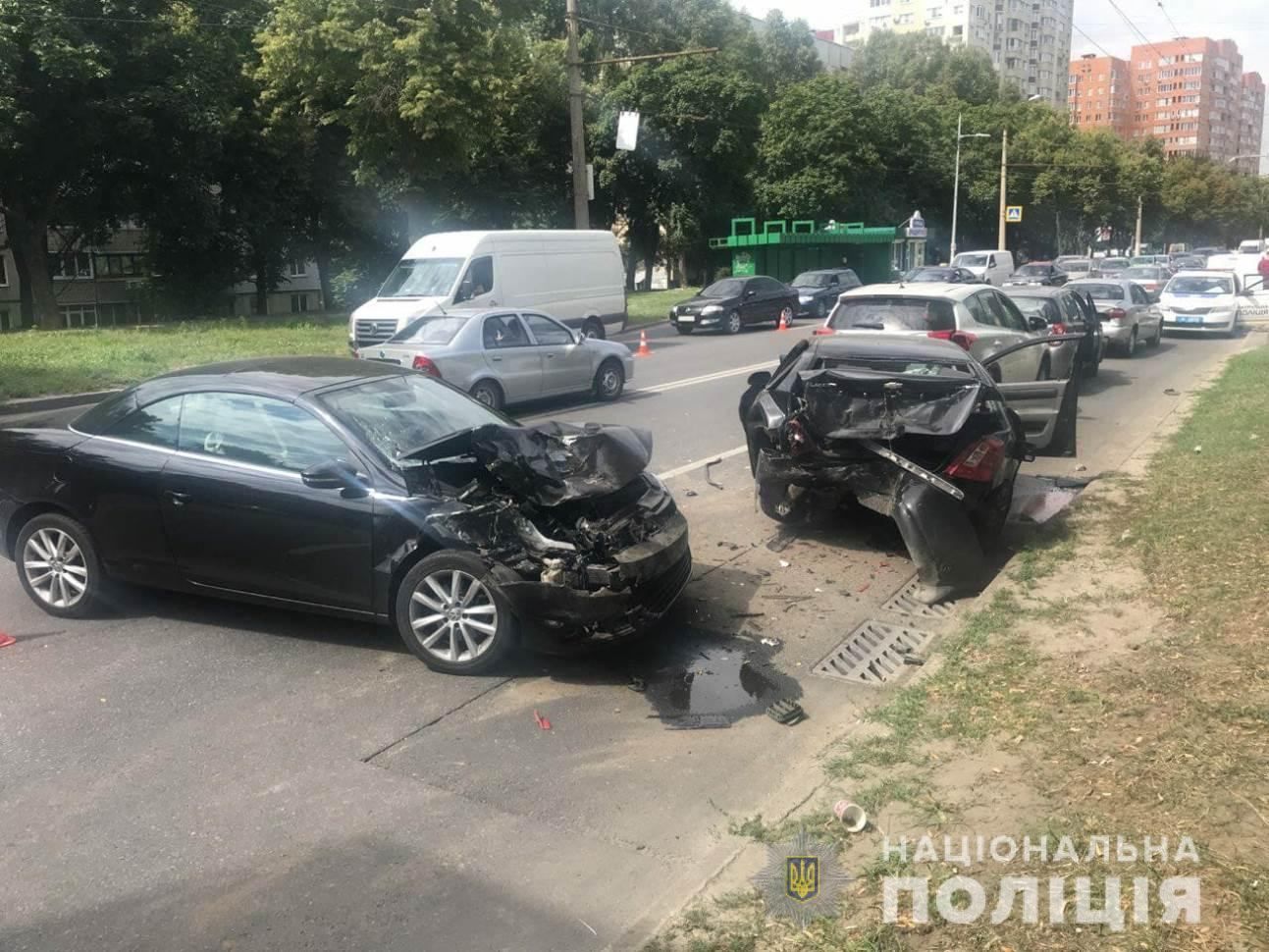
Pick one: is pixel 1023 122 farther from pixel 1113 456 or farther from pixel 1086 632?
pixel 1086 632

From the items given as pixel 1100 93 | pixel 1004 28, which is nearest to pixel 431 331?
pixel 1004 28

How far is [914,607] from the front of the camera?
679cm

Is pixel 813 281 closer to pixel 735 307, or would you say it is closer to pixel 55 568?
pixel 735 307

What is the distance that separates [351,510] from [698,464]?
19.1 feet

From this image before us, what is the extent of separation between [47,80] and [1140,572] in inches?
1135

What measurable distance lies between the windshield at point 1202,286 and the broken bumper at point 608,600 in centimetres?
2449

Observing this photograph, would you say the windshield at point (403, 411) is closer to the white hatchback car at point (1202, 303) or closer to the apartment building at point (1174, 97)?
→ the white hatchback car at point (1202, 303)

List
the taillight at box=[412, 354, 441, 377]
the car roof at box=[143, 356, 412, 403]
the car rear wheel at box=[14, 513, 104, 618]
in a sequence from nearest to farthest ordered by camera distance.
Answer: the car roof at box=[143, 356, 412, 403] → the car rear wheel at box=[14, 513, 104, 618] → the taillight at box=[412, 354, 441, 377]

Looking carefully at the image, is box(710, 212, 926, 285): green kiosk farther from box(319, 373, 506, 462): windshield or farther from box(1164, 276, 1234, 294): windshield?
box(319, 373, 506, 462): windshield

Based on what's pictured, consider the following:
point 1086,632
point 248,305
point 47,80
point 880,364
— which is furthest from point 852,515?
point 248,305

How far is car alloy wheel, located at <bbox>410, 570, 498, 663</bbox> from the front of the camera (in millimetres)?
5383

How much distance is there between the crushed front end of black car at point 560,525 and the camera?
5.24 meters

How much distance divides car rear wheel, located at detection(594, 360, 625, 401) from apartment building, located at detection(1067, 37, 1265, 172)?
488 feet

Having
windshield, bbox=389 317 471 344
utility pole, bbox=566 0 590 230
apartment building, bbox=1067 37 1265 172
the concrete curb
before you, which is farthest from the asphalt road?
apartment building, bbox=1067 37 1265 172
